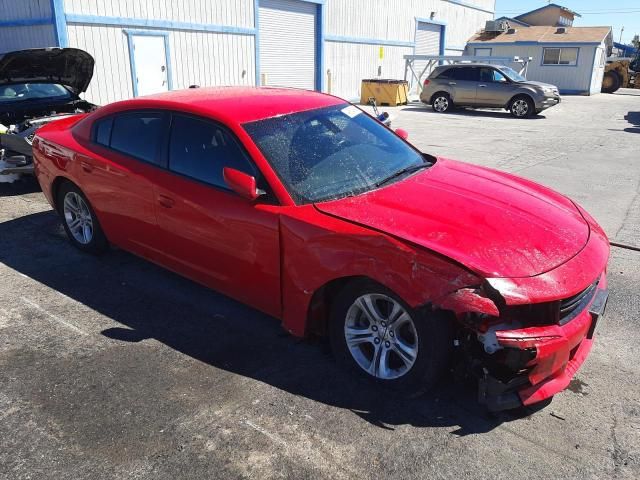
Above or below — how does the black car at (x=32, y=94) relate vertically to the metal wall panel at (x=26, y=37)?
below

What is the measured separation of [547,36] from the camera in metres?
30.5

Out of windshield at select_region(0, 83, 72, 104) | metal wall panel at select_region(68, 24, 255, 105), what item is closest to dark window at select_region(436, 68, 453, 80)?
metal wall panel at select_region(68, 24, 255, 105)

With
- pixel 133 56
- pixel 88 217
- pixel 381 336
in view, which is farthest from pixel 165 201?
pixel 133 56

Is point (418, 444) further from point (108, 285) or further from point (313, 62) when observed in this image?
point (313, 62)

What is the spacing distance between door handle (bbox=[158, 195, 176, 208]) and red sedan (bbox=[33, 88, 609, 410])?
0.02 metres

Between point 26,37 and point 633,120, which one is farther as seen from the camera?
point 633,120

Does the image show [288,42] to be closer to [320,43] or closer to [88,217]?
[320,43]

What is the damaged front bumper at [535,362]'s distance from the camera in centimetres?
261

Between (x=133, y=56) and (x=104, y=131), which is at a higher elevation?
(x=133, y=56)

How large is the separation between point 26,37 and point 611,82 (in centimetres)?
3130

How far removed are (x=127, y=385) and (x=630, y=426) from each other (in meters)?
2.88

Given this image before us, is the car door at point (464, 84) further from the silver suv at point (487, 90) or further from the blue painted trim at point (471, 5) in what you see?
the blue painted trim at point (471, 5)

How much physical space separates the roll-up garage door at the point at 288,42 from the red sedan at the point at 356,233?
13569mm

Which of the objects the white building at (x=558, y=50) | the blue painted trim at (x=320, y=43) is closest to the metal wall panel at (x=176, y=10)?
the blue painted trim at (x=320, y=43)
